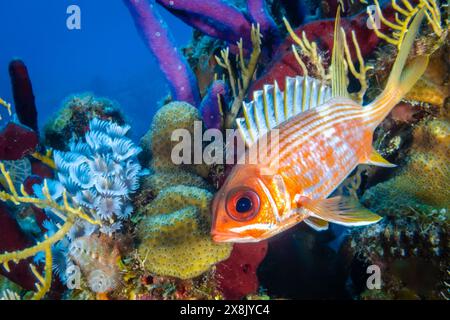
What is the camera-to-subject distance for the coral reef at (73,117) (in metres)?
4.73

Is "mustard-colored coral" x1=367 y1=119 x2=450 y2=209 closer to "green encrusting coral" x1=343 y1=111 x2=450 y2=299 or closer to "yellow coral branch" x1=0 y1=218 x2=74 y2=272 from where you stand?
"green encrusting coral" x1=343 y1=111 x2=450 y2=299

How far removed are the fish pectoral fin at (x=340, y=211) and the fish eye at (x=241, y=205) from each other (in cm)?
42

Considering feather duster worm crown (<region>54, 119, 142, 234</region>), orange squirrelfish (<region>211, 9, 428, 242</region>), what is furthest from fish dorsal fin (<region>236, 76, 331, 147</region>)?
feather duster worm crown (<region>54, 119, 142, 234</region>)

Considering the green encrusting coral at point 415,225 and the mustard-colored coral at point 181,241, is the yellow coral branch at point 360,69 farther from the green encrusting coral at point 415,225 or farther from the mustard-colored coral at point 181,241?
the mustard-colored coral at point 181,241

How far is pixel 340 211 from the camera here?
2.16m

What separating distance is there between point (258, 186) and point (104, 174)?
1606mm

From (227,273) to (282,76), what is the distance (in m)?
2.50

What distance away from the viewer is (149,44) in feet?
16.1

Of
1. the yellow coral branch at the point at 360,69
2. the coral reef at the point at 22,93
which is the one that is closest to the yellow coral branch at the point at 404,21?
the yellow coral branch at the point at 360,69

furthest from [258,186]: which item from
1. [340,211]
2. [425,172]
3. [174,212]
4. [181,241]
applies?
[425,172]

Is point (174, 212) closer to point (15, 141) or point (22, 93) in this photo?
point (15, 141)

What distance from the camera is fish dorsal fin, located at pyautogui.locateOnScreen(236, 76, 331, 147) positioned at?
2529mm

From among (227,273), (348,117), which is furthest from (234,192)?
(227,273)

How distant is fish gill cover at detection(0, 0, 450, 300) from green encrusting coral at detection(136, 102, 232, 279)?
1cm
